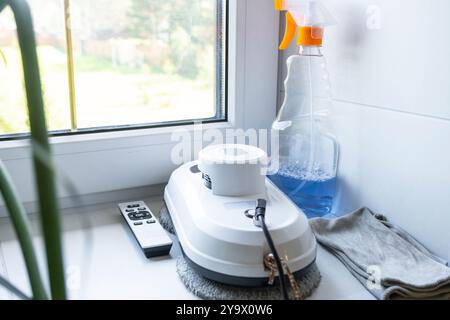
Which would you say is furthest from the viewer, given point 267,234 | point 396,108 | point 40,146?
point 396,108

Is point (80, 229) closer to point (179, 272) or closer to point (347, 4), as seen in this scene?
point (179, 272)

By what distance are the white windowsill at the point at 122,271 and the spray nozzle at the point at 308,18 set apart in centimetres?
36

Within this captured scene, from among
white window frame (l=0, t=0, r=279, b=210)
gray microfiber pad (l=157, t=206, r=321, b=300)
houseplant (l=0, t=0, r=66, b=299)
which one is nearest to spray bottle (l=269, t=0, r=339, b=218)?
white window frame (l=0, t=0, r=279, b=210)

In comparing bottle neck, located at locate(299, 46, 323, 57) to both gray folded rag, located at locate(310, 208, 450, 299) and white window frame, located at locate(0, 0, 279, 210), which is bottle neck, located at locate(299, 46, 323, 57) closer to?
white window frame, located at locate(0, 0, 279, 210)

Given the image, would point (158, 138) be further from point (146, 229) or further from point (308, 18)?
point (308, 18)

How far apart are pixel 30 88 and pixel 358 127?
0.63 meters

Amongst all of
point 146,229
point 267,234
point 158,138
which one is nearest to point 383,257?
point 267,234

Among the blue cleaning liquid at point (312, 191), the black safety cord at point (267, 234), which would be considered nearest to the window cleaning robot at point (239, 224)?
the black safety cord at point (267, 234)

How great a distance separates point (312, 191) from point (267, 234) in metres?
0.30

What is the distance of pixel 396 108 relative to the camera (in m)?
0.66

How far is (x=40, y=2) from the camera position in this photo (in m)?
0.77

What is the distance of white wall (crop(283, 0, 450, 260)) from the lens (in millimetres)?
588

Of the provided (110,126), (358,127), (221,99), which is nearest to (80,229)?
(110,126)
